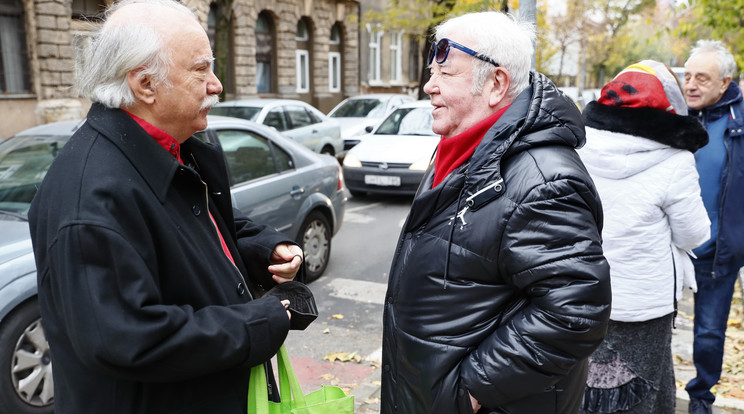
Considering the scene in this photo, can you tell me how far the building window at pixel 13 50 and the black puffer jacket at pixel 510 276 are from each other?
15005mm

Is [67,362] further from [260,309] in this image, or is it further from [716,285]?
[716,285]

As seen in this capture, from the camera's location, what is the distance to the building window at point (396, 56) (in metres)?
29.6

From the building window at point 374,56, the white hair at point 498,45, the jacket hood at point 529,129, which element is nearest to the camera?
the jacket hood at point 529,129

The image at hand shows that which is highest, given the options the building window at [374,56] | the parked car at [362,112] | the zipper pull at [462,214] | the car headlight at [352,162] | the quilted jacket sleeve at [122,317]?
the building window at [374,56]

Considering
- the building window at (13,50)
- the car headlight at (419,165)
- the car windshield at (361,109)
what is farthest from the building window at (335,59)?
the car headlight at (419,165)

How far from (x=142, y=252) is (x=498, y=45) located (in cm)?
116

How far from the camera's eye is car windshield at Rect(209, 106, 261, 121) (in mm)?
10477

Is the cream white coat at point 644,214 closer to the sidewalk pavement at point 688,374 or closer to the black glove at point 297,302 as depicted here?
the sidewalk pavement at point 688,374

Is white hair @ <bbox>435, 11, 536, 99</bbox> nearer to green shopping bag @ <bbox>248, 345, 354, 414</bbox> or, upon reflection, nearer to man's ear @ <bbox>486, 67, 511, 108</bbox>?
man's ear @ <bbox>486, 67, 511, 108</bbox>

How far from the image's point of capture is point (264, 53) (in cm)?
2225

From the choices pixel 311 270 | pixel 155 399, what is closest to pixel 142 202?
pixel 155 399

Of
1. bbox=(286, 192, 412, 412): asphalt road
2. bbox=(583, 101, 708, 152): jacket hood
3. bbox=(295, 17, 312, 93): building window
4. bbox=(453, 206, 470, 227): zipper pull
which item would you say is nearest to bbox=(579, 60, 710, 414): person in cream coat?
bbox=(583, 101, 708, 152): jacket hood

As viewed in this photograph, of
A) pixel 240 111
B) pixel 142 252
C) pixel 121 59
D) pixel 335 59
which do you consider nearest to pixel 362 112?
pixel 240 111

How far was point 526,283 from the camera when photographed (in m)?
1.65
